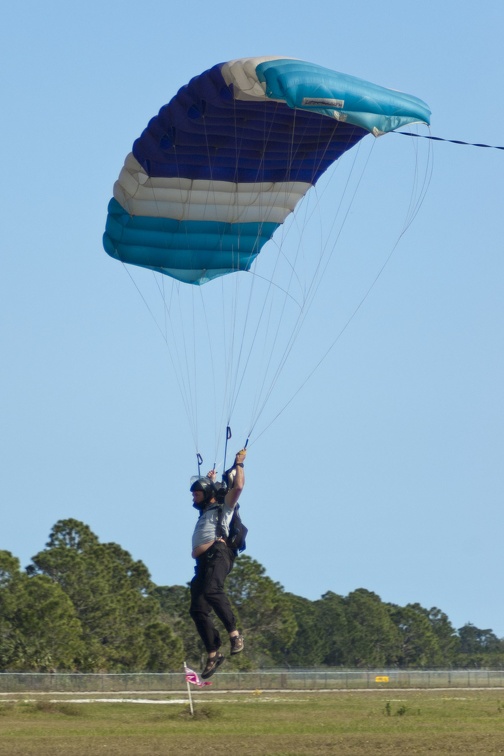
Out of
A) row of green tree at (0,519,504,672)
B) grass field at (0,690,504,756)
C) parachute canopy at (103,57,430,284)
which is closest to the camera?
parachute canopy at (103,57,430,284)

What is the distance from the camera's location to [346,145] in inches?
788

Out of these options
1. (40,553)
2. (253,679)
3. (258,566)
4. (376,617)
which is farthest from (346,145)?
(376,617)

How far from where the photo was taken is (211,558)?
16.3m

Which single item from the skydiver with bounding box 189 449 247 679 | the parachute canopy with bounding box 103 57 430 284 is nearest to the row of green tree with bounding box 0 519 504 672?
the parachute canopy with bounding box 103 57 430 284

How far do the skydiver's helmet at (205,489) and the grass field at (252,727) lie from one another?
703 cm

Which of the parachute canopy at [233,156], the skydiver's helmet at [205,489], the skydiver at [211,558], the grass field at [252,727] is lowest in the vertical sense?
the grass field at [252,727]

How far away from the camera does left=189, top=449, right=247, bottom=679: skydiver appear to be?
16188mm

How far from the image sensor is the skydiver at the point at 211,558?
16.2 meters

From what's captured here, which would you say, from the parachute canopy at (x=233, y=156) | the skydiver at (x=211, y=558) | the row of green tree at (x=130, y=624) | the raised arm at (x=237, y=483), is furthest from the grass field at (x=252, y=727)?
the row of green tree at (x=130, y=624)

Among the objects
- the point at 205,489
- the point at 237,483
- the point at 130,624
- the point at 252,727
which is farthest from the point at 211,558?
the point at 130,624

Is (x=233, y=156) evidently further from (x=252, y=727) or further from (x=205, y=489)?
(x=252, y=727)

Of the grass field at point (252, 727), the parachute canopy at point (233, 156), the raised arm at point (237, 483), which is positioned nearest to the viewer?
the raised arm at point (237, 483)

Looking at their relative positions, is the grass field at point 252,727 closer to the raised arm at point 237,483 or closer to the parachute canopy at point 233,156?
the raised arm at point 237,483

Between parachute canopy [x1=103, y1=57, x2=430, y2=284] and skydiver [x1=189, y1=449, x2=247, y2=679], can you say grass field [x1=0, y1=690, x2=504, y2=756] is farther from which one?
parachute canopy [x1=103, y1=57, x2=430, y2=284]
